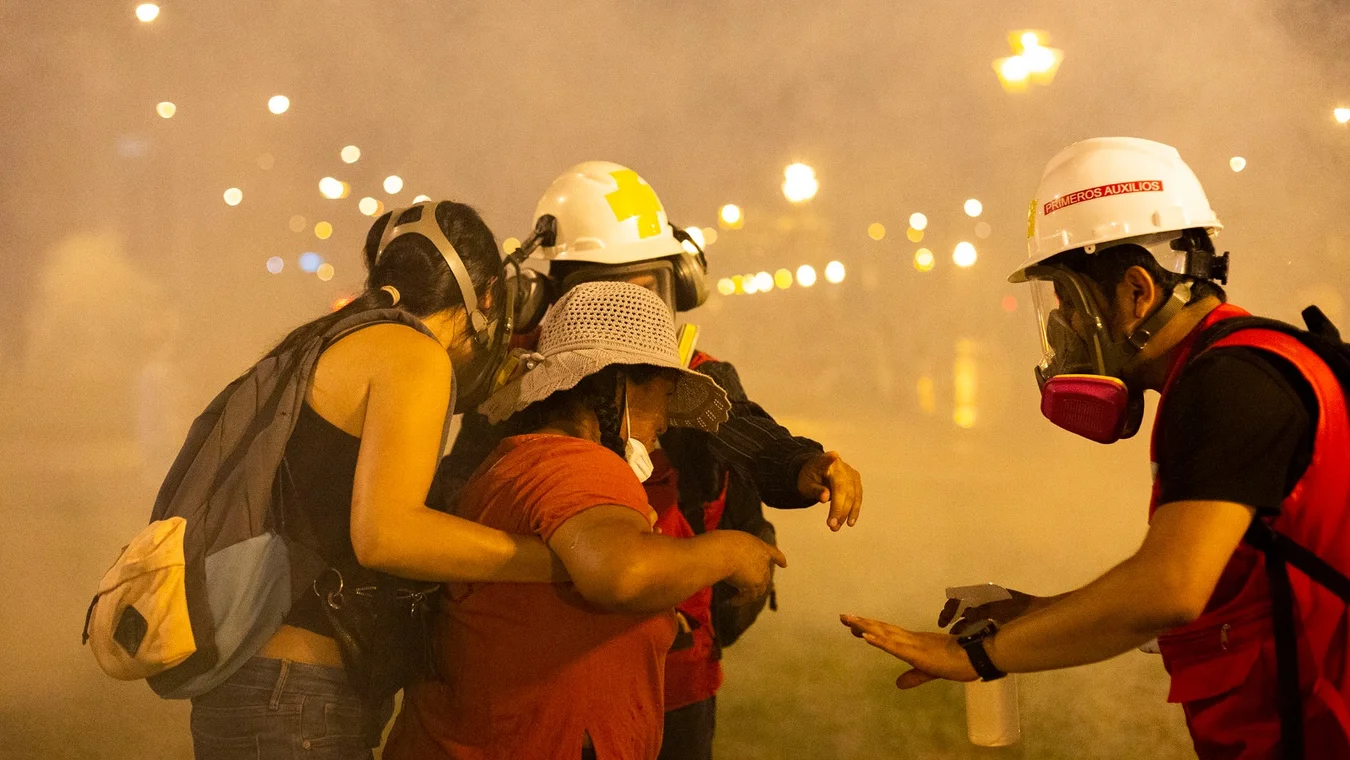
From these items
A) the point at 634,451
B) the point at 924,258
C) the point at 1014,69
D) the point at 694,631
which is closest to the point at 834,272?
the point at 924,258

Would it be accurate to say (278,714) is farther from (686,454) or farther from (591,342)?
(686,454)

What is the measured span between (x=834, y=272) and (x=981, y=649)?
3.17m

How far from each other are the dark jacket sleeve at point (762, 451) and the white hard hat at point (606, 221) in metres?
0.32

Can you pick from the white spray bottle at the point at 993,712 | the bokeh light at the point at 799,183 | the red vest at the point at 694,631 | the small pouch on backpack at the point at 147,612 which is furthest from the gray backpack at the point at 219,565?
the bokeh light at the point at 799,183

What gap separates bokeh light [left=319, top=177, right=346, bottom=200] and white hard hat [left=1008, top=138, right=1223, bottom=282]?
251 cm

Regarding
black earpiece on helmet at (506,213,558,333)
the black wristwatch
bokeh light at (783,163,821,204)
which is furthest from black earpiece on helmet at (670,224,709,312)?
bokeh light at (783,163,821,204)

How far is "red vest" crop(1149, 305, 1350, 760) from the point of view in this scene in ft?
3.96

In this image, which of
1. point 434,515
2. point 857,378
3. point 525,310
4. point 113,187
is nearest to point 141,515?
point 113,187

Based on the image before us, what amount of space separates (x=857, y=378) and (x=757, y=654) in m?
1.25

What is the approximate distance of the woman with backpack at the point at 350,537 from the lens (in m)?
1.28

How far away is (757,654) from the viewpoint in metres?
4.05

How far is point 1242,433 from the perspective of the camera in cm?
117

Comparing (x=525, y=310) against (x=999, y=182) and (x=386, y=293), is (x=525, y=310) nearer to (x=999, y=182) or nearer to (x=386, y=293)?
(x=386, y=293)

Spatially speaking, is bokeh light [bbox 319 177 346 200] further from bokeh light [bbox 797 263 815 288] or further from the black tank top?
the black tank top
